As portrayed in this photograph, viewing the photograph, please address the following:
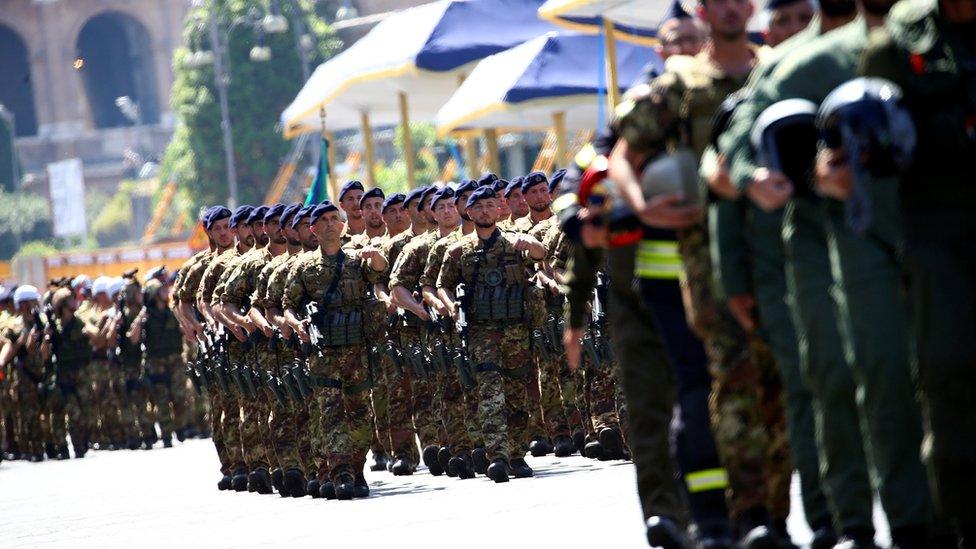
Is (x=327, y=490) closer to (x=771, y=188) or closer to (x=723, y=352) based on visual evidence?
(x=723, y=352)

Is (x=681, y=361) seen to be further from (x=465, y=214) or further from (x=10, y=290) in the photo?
(x=10, y=290)

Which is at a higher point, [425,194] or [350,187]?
[350,187]

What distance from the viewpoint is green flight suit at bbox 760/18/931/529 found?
6.34 m

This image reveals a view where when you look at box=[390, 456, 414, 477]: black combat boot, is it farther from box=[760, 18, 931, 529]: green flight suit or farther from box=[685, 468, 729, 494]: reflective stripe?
box=[760, 18, 931, 529]: green flight suit

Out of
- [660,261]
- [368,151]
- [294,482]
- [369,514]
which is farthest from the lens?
[368,151]

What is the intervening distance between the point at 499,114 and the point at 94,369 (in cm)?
632

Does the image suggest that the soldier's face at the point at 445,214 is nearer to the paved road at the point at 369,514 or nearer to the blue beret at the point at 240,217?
the paved road at the point at 369,514

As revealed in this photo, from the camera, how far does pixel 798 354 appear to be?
7242mm

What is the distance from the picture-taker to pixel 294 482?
1518 centimetres

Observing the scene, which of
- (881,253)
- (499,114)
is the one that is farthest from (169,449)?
(881,253)

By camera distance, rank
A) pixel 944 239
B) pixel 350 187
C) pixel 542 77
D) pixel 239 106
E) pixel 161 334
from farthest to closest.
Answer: pixel 239 106, pixel 161 334, pixel 542 77, pixel 350 187, pixel 944 239

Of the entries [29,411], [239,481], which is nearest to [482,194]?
[239,481]

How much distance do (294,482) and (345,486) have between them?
1075 mm

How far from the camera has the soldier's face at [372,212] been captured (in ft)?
53.2
